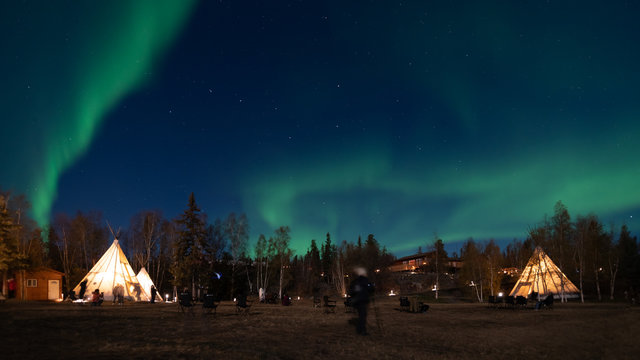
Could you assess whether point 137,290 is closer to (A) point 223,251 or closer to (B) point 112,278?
(B) point 112,278

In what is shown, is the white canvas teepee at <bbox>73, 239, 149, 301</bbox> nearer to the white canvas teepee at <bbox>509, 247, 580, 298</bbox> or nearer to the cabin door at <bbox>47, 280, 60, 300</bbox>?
the cabin door at <bbox>47, 280, 60, 300</bbox>

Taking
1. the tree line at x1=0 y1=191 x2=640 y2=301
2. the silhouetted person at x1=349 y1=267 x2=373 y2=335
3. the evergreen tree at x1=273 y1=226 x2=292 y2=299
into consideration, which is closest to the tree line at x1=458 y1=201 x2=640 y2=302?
the tree line at x1=0 y1=191 x2=640 y2=301

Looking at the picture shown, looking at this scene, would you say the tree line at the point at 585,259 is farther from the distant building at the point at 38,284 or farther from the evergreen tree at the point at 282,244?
the distant building at the point at 38,284

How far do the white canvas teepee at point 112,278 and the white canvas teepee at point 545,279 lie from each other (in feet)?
123

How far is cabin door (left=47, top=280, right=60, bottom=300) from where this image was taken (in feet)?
138

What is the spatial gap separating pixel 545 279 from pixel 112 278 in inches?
1596

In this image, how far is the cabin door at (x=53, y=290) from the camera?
42.0 meters

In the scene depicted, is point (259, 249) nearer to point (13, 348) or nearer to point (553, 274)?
point (553, 274)

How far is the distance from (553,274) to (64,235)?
5632 centimetres

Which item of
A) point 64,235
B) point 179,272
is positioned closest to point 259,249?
point 179,272

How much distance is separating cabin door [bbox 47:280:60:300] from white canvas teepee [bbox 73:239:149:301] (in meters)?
11.6

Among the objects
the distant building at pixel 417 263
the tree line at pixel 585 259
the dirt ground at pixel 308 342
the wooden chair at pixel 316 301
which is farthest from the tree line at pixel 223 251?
the distant building at pixel 417 263

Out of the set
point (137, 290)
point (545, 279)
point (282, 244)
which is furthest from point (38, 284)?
point (545, 279)

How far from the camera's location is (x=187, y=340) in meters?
10.2
